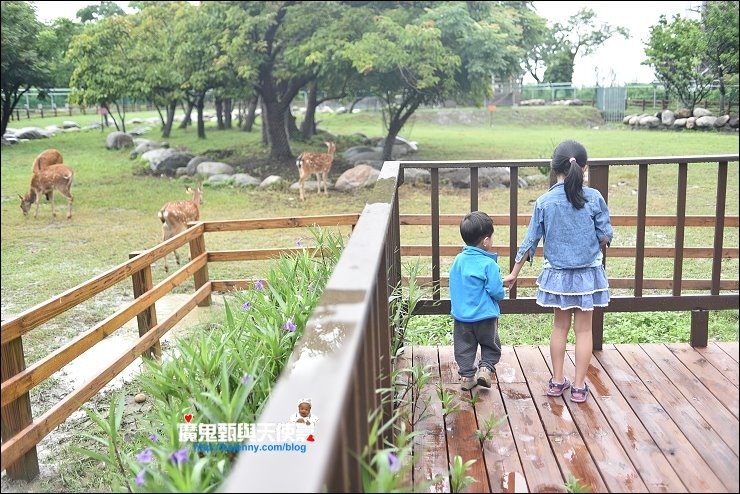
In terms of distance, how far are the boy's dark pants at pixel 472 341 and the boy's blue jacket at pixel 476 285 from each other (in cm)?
5

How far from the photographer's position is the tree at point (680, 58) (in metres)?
2.92

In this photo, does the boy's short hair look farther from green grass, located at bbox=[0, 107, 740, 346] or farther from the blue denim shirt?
green grass, located at bbox=[0, 107, 740, 346]

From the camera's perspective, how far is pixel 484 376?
114 inches

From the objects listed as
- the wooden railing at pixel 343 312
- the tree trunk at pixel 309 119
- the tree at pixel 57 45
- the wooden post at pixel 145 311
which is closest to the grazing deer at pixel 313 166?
the tree trunk at pixel 309 119

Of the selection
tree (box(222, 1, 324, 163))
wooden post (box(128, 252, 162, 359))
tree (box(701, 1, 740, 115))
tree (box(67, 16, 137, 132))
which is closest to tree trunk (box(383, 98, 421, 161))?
tree (box(222, 1, 324, 163))

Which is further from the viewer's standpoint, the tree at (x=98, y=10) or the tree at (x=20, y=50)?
the tree at (x=98, y=10)

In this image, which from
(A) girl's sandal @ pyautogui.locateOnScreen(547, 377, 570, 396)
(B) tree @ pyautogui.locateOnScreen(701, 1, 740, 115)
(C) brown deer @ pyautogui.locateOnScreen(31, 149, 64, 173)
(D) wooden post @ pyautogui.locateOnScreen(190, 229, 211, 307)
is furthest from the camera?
(C) brown deer @ pyautogui.locateOnScreen(31, 149, 64, 173)

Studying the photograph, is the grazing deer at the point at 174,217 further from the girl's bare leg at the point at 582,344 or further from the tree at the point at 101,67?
the tree at the point at 101,67

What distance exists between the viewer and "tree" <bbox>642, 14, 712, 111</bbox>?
9.59ft

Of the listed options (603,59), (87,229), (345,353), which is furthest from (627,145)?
(87,229)

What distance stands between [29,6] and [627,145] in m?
12.1

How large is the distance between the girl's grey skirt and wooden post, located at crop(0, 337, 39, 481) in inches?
84.5

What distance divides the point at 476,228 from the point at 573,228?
0.35 meters

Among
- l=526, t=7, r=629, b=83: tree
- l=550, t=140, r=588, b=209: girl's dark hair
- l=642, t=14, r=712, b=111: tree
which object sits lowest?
l=550, t=140, r=588, b=209: girl's dark hair
